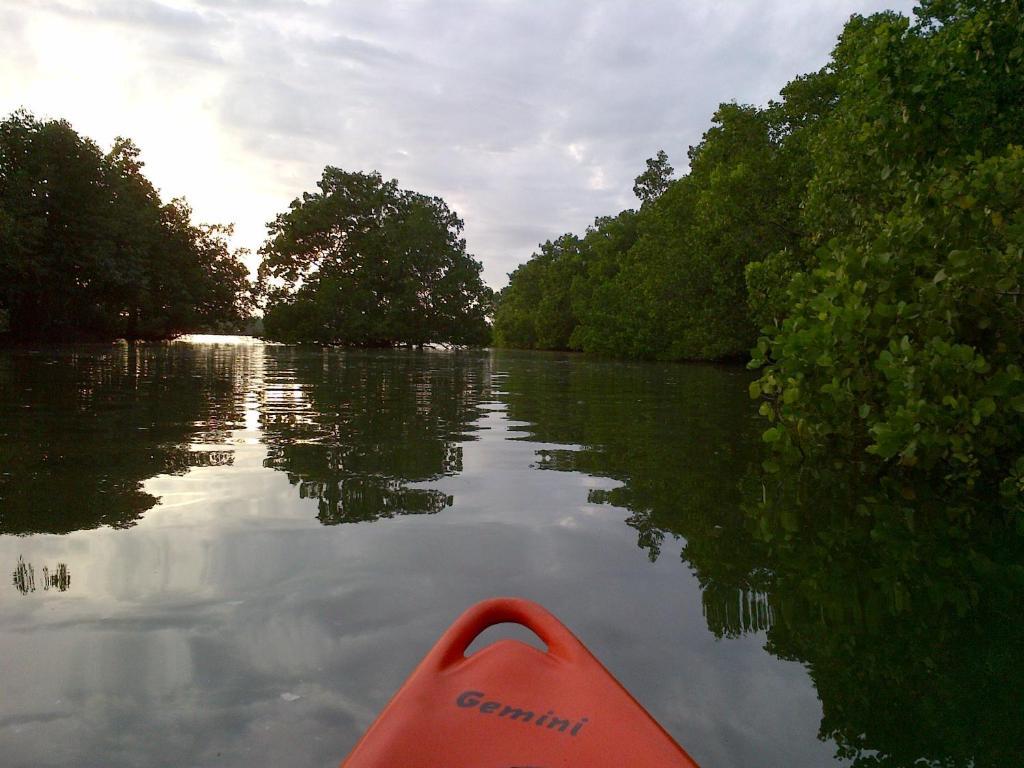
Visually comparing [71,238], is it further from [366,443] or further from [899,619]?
[899,619]

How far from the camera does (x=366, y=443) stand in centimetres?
833

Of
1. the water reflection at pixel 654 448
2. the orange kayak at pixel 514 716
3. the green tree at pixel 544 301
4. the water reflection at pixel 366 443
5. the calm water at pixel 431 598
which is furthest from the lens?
the green tree at pixel 544 301

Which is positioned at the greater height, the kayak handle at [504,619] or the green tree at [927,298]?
the green tree at [927,298]

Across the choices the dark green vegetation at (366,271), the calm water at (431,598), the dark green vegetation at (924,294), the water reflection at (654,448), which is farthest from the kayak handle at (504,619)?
the dark green vegetation at (366,271)

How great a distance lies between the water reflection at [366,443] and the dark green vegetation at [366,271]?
4570cm

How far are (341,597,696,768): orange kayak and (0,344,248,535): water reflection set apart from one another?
3.54 meters

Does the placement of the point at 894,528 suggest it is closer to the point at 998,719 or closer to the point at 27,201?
the point at 998,719

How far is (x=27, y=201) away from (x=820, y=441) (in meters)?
35.3

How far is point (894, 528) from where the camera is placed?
518cm

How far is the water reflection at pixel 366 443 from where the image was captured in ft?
18.8

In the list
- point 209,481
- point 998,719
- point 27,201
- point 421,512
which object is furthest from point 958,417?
point 27,201

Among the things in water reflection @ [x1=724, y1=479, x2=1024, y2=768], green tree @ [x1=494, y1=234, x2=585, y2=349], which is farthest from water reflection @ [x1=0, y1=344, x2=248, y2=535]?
green tree @ [x1=494, y1=234, x2=585, y2=349]

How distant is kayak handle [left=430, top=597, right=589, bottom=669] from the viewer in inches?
85.3

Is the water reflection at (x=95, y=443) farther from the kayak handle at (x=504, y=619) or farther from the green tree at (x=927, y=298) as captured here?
the green tree at (x=927, y=298)
